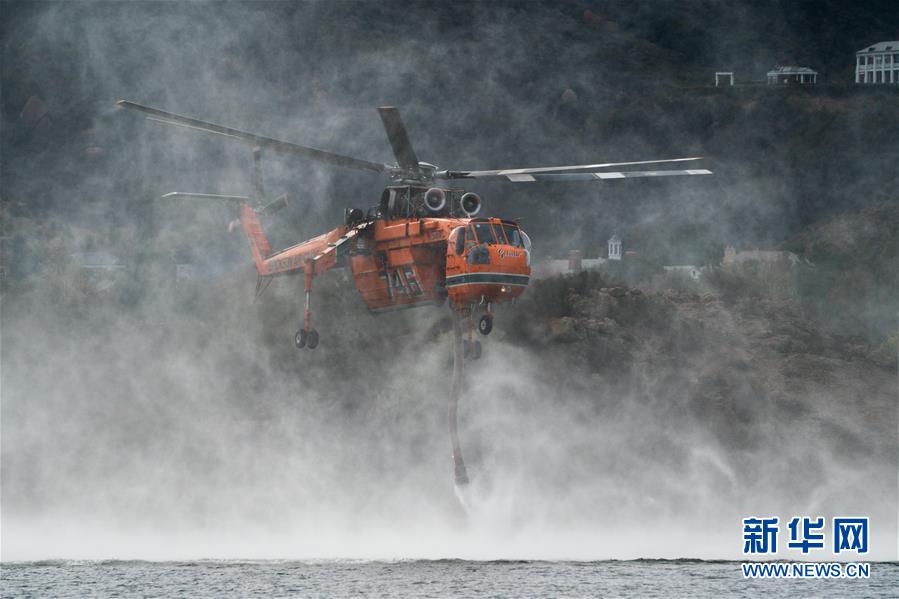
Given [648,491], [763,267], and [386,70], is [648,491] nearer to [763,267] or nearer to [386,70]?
[763,267]

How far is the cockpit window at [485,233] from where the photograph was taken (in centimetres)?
4094

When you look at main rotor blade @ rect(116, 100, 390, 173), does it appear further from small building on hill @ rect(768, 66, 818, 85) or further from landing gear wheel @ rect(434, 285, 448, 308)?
Result: small building on hill @ rect(768, 66, 818, 85)

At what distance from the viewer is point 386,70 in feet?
360

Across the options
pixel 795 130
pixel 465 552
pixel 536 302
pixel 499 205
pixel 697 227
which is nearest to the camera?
pixel 465 552

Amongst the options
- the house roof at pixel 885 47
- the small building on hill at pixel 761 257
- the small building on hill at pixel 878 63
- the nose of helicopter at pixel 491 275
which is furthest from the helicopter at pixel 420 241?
the small building on hill at pixel 878 63

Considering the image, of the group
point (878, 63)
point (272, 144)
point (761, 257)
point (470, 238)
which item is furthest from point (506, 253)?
point (878, 63)

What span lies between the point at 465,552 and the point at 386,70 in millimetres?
58926

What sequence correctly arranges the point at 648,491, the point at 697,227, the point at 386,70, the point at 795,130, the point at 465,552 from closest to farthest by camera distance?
the point at 465,552 < the point at 648,491 < the point at 697,227 < the point at 386,70 < the point at 795,130

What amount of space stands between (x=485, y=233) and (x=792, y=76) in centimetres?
9201

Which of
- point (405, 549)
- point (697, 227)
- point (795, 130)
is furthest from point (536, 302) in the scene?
point (795, 130)

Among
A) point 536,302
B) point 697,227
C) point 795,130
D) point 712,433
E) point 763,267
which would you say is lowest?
point 712,433

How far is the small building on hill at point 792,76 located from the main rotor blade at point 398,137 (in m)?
87.2

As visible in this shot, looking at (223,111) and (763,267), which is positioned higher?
(223,111)

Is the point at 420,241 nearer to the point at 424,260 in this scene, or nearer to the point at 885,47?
the point at 424,260
